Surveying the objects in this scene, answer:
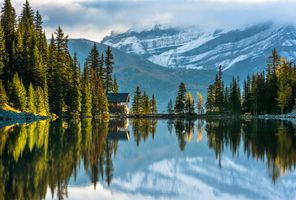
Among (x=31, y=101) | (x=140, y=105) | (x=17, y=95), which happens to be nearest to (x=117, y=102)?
(x=140, y=105)

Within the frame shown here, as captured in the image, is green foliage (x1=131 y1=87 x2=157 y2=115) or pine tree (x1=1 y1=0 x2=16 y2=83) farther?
green foliage (x1=131 y1=87 x2=157 y2=115)

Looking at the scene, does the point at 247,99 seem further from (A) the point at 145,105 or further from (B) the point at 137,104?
(B) the point at 137,104

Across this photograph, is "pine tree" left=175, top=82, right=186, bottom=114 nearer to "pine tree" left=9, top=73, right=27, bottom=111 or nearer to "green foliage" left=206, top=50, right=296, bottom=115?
"green foliage" left=206, top=50, right=296, bottom=115

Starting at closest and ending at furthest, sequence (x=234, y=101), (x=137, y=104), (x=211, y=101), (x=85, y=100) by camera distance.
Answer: (x=85, y=100) < (x=137, y=104) < (x=234, y=101) < (x=211, y=101)

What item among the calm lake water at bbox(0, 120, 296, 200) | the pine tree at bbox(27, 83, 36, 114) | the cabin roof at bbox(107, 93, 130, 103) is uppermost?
the cabin roof at bbox(107, 93, 130, 103)

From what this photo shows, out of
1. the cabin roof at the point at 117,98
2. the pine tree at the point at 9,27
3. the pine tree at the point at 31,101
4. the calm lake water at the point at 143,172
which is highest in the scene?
the pine tree at the point at 9,27

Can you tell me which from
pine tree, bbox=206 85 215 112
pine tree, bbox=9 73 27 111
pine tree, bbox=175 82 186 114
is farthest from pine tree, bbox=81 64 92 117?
pine tree, bbox=206 85 215 112

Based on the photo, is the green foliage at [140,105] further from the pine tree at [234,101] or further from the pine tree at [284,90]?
the pine tree at [284,90]

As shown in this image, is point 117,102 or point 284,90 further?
point 117,102

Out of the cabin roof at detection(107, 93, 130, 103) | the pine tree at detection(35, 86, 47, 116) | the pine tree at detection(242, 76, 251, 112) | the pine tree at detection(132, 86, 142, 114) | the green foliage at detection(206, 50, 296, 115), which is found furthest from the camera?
the pine tree at detection(242, 76, 251, 112)

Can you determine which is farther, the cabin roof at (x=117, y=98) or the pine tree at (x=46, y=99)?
the cabin roof at (x=117, y=98)

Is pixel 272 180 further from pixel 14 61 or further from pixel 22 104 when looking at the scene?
pixel 14 61

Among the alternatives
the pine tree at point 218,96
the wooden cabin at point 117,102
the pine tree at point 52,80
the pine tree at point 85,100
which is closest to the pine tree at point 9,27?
the pine tree at point 52,80

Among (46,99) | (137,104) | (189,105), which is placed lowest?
(46,99)
